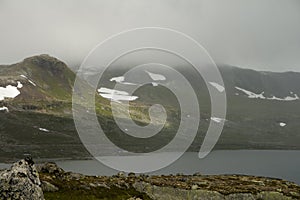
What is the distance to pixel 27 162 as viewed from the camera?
27.1 meters

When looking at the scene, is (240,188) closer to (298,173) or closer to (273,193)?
(273,193)

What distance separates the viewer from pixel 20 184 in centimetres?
2433

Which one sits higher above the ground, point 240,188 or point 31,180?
point 240,188

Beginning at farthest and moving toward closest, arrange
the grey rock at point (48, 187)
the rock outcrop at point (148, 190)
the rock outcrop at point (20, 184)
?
the rock outcrop at point (148, 190) < the grey rock at point (48, 187) < the rock outcrop at point (20, 184)

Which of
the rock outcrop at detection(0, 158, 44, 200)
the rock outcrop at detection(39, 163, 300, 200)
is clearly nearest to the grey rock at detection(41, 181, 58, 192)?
the rock outcrop at detection(39, 163, 300, 200)

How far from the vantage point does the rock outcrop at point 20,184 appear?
2412cm

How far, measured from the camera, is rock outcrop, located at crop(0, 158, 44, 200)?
24.1m

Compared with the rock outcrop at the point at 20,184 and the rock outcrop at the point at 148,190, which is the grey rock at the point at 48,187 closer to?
the rock outcrop at the point at 148,190

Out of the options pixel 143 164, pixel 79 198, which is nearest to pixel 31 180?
pixel 79 198

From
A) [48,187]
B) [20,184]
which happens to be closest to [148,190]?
[48,187]

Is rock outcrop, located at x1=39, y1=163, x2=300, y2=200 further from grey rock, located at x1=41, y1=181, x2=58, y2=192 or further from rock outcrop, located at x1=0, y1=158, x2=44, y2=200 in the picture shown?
rock outcrop, located at x1=0, y1=158, x2=44, y2=200

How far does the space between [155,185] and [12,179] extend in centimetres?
3108

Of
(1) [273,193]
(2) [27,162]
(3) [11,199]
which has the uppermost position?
(1) [273,193]

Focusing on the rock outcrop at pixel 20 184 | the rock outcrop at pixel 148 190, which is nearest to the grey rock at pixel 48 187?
the rock outcrop at pixel 148 190
